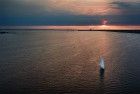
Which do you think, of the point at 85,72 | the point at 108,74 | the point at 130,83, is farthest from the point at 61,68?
the point at 130,83

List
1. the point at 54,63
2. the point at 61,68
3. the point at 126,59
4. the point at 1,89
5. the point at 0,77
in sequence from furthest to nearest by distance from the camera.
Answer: the point at 126,59 < the point at 54,63 < the point at 61,68 < the point at 0,77 < the point at 1,89

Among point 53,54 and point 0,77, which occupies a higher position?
point 53,54

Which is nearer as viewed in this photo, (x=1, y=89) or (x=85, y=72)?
(x=1, y=89)

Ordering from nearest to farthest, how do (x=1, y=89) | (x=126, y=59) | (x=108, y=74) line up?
(x=1, y=89)
(x=108, y=74)
(x=126, y=59)

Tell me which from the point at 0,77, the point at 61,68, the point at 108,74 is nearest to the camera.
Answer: the point at 0,77

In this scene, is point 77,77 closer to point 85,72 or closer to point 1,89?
point 85,72

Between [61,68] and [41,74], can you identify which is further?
[61,68]

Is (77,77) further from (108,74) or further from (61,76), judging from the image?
(108,74)

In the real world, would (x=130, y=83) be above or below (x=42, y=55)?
below

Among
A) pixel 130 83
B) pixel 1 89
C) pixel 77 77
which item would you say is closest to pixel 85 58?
pixel 77 77
